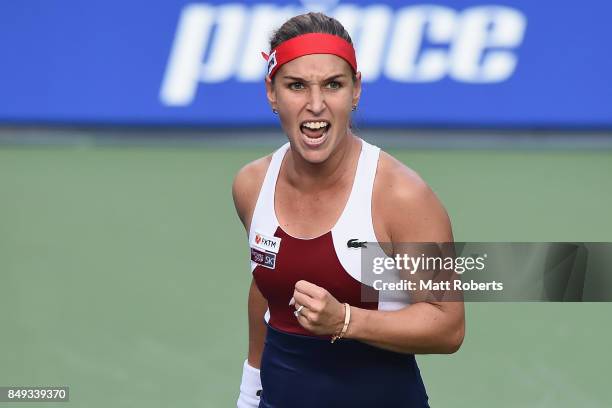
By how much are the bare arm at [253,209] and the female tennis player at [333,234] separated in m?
0.08

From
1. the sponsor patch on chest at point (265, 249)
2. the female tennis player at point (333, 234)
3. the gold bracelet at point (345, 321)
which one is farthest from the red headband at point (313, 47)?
the gold bracelet at point (345, 321)

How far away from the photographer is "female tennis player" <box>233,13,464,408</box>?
3.81 meters

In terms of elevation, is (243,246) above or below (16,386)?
above

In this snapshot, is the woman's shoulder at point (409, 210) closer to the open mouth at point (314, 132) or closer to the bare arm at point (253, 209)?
the open mouth at point (314, 132)

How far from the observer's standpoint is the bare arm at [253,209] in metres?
→ 4.30

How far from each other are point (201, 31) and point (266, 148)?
3.61ft

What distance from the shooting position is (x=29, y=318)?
274 inches

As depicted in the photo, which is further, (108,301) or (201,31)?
(201,31)

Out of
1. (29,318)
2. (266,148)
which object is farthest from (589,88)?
(29,318)

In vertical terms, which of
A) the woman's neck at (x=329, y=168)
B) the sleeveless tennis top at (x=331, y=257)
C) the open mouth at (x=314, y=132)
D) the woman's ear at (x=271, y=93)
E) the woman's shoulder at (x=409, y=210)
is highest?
the woman's ear at (x=271, y=93)

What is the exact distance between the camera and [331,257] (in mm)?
3912

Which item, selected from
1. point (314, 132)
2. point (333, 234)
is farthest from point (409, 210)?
point (314, 132)

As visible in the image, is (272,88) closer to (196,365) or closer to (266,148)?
(196,365)

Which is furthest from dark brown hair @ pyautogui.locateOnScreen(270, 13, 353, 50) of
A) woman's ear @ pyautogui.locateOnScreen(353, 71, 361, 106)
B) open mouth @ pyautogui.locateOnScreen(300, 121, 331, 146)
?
open mouth @ pyautogui.locateOnScreen(300, 121, 331, 146)
